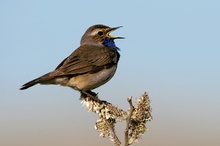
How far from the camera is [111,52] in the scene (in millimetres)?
9609

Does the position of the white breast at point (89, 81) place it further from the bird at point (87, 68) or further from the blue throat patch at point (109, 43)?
the blue throat patch at point (109, 43)

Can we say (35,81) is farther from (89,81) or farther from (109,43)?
(109,43)

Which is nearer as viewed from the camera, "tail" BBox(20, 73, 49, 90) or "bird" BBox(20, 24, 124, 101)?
"tail" BBox(20, 73, 49, 90)

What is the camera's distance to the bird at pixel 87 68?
27.9 ft

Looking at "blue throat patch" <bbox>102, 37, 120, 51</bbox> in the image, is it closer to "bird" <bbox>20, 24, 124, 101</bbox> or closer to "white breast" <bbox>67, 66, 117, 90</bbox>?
"bird" <bbox>20, 24, 124, 101</bbox>

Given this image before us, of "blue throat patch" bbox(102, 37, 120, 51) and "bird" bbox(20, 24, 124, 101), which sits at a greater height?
"blue throat patch" bbox(102, 37, 120, 51)

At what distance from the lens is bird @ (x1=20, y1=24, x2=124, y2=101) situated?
8492 mm

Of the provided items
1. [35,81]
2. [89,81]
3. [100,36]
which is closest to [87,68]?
[89,81]

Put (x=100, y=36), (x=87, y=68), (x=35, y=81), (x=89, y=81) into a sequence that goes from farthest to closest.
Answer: (x=100, y=36) → (x=87, y=68) → (x=89, y=81) → (x=35, y=81)

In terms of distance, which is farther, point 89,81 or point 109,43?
point 109,43

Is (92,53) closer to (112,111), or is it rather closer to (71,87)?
(71,87)

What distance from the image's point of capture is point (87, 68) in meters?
8.89

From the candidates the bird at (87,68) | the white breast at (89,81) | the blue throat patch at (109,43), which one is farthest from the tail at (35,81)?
the blue throat patch at (109,43)

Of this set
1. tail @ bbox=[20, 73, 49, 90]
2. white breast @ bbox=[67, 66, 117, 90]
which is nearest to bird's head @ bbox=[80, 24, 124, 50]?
white breast @ bbox=[67, 66, 117, 90]
